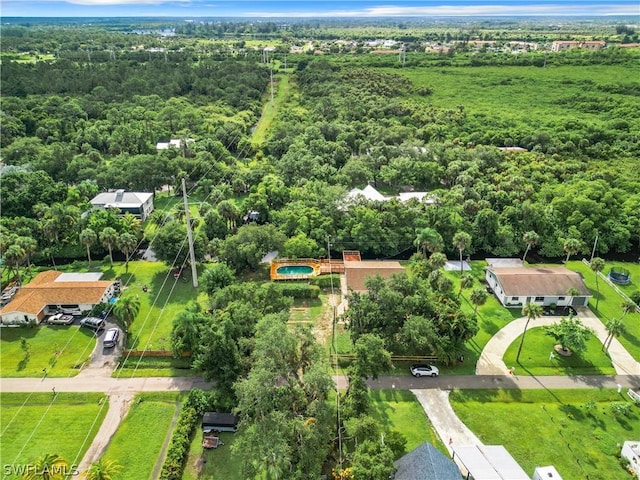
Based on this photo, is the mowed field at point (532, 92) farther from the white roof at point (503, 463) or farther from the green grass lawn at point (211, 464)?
the green grass lawn at point (211, 464)

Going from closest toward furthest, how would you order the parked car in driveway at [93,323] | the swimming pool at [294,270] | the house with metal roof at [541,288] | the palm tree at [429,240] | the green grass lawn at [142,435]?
1. the green grass lawn at [142,435]
2. the parked car in driveway at [93,323]
3. the house with metal roof at [541,288]
4. the palm tree at [429,240]
5. the swimming pool at [294,270]

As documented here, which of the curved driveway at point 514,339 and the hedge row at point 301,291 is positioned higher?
the hedge row at point 301,291

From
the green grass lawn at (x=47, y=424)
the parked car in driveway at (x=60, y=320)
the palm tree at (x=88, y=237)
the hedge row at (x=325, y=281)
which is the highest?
the palm tree at (x=88, y=237)

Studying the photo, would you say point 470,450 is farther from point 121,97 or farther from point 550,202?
point 121,97

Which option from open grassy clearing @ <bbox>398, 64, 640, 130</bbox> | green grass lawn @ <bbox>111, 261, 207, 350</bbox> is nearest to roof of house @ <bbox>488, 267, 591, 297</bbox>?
green grass lawn @ <bbox>111, 261, 207, 350</bbox>

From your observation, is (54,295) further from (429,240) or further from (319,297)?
(429,240)

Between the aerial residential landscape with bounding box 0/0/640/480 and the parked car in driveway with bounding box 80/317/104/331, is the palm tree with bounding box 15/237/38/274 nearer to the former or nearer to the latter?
the aerial residential landscape with bounding box 0/0/640/480

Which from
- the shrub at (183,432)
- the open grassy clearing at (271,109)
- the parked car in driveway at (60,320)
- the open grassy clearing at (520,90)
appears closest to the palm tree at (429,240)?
the shrub at (183,432)
